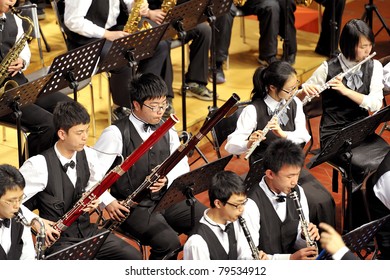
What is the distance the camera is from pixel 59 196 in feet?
17.2

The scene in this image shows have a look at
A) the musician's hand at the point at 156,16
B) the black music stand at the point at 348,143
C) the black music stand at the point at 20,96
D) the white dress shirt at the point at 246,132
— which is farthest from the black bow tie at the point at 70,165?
the musician's hand at the point at 156,16

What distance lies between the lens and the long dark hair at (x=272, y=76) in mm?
5688

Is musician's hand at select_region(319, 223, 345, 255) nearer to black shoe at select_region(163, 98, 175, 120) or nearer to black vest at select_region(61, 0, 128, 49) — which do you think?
black shoe at select_region(163, 98, 175, 120)

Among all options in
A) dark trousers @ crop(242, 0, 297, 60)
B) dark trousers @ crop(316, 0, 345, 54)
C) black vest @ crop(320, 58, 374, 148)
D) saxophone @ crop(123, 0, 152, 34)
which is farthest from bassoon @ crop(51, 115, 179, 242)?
dark trousers @ crop(316, 0, 345, 54)

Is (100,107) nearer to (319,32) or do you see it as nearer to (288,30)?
(288,30)

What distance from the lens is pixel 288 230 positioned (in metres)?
5.21

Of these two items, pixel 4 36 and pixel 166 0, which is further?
pixel 166 0

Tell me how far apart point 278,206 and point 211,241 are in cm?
57

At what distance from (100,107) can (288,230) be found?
2636mm

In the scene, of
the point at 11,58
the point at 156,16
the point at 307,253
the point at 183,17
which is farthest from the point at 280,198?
the point at 156,16

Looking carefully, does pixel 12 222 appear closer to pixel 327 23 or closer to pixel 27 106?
pixel 27 106

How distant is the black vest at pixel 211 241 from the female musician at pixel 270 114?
885 mm

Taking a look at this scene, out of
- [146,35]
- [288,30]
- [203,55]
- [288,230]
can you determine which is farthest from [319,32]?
[288,230]

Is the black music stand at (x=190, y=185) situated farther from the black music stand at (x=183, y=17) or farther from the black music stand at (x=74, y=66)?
the black music stand at (x=183, y=17)
